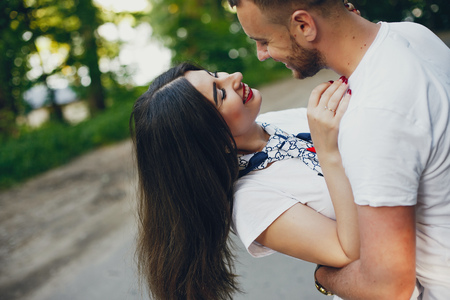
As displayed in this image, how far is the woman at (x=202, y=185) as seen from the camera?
1513 millimetres

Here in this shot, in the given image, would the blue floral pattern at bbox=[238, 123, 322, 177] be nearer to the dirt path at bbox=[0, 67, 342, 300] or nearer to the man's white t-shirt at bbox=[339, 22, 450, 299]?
the man's white t-shirt at bbox=[339, 22, 450, 299]

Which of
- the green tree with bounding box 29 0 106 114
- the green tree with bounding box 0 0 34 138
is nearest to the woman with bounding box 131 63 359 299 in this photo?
the green tree with bounding box 0 0 34 138

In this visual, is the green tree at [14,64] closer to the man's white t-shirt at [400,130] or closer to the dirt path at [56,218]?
the dirt path at [56,218]

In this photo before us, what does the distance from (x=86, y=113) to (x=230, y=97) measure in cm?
1000

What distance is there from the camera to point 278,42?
141 cm

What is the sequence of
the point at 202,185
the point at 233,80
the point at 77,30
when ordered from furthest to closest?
the point at 77,30, the point at 233,80, the point at 202,185

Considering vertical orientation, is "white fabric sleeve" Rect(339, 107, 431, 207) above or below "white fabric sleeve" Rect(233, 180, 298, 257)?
above

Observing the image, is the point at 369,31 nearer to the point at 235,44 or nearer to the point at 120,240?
the point at 120,240

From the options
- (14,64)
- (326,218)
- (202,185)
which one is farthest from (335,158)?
(14,64)

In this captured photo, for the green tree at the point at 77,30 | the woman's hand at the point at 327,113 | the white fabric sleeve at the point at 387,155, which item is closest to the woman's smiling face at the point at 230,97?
the woman's hand at the point at 327,113

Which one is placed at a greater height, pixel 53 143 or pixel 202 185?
pixel 202 185

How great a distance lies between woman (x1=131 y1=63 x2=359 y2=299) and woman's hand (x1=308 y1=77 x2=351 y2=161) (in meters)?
0.18

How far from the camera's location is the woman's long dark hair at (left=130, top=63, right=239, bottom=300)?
1.68m

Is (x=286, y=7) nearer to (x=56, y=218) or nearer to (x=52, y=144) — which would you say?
(x=56, y=218)
